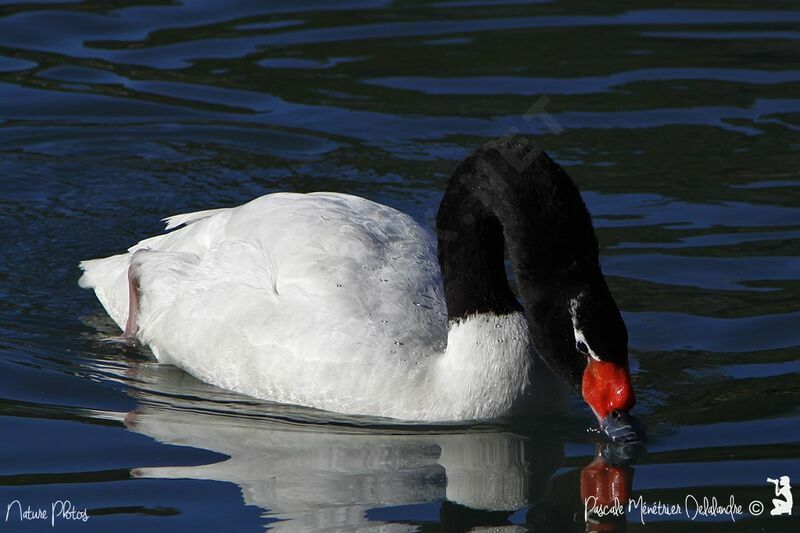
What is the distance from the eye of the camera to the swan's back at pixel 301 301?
7375 millimetres

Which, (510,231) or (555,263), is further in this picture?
(510,231)

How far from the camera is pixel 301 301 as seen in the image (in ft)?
24.8

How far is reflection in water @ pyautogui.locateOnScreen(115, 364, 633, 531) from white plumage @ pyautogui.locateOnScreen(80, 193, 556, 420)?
199 mm

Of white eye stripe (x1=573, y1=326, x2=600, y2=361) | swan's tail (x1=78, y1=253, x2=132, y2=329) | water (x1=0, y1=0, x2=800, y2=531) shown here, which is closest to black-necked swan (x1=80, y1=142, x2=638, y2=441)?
white eye stripe (x1=573, y1=326, x2=600, y2=361)

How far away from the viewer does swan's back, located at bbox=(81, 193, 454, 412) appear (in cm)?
738

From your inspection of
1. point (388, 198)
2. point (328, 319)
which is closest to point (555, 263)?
point (328, 319)

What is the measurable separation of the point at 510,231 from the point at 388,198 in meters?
3.82

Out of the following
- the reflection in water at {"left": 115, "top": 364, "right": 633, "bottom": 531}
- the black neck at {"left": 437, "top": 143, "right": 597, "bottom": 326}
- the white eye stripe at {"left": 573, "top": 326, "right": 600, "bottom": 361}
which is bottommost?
the reflection in water at {"left": 115, "top": 364, "right": 633, "bottom": 531}

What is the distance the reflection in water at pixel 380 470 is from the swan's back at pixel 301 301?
0.24m

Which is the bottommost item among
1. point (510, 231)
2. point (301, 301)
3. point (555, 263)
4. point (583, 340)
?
point (583, 340)

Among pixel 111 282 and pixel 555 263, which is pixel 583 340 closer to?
pixel 555 263

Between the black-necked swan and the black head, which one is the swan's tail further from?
the black head

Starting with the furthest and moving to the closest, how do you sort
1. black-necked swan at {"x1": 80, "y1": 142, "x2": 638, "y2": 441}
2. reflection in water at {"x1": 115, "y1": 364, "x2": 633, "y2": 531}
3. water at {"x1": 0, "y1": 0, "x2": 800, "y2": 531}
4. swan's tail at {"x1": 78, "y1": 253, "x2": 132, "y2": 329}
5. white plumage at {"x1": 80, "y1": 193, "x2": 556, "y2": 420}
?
swan's tail at {"x1": 78, "y1": 253, "x2": 132, "y2": 329} < white plumage at {"x1": 80, "y1": 193, "x2": 556, "y2": 420} < black-necked swan at {"x1": 80, "y1": 142, "x2": 638, "y2": 441} < water at {"x1": 0, "y1": 0, "x2": 800, "y2": 531} < reflection in water at {"x1": 115, "y1": 364, "x2": 633, "y2": 531}

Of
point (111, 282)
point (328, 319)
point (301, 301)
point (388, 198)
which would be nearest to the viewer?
point (328, 319)
